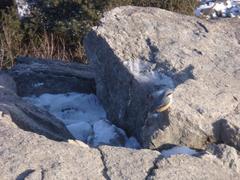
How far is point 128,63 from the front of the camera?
3.59m

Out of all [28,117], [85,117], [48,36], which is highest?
[28,117]

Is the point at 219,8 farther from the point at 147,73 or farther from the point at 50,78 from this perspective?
the point at 147,73

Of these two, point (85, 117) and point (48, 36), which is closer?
point (85, 117)

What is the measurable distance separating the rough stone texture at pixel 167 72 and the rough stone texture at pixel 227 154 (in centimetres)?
18

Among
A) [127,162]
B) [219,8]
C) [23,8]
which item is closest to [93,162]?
[127,162]

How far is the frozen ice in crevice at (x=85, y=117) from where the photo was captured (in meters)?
3.52

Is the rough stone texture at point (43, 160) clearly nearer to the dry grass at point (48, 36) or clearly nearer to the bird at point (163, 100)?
the bird at point (163, 100)

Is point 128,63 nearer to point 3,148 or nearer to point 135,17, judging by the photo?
point 135,17

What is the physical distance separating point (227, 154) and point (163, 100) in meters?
0.46

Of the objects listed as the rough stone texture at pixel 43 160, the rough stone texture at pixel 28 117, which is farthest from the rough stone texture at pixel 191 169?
the rough stone texture at pixel 28 117

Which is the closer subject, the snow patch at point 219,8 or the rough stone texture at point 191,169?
the rough stone texture at point 191,169

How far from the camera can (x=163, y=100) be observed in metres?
3.17

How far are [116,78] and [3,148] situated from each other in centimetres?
107

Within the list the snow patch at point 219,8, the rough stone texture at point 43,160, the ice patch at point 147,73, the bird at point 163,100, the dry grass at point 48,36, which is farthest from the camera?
the snow patch at point 219,8
